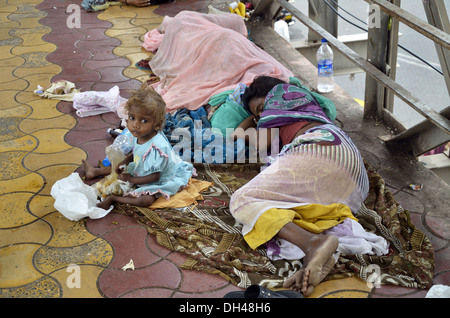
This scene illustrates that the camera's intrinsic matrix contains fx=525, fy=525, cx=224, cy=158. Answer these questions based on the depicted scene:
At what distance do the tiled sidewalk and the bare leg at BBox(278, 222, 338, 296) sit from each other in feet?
0.22

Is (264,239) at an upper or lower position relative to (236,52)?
lower

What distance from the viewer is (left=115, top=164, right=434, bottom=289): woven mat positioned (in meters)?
2.29

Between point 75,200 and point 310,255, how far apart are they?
4.02 ft

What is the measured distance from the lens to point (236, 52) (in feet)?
13.3

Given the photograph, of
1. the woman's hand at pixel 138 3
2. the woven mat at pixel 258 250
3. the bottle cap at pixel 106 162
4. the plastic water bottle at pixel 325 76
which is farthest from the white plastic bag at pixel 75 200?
the woman's hand at pixel 138 3

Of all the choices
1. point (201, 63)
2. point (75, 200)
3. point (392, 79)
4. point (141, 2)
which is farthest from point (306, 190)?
point (141, 2)

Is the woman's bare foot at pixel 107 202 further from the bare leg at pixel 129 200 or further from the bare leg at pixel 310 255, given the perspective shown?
the bare leg at pixel 310 255

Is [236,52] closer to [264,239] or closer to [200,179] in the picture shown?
[200,179]

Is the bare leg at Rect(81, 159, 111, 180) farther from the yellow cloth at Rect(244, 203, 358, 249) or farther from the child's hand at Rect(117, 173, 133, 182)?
the yellow cloth at Rect(244, 203, 358, 249)

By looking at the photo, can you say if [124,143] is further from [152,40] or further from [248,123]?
[152,40]

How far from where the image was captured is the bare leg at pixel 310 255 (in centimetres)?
220

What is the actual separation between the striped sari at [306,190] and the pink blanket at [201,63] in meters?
1.23
